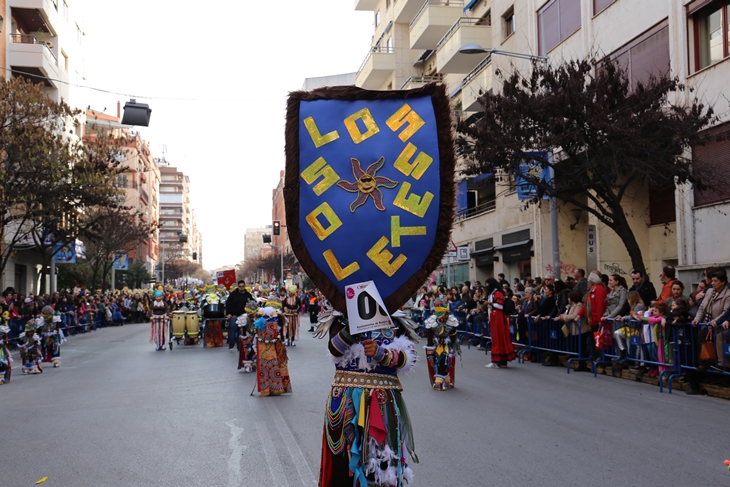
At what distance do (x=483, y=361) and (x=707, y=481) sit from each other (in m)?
10.5

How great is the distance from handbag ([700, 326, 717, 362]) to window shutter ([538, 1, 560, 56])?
17021 mm

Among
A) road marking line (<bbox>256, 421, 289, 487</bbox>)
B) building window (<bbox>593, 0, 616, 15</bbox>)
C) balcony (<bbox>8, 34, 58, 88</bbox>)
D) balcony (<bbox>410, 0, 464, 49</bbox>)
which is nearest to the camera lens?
road marking line (<bbox>256, 421, 289, 487</bbox>)

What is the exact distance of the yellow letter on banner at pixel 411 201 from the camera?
175 inches

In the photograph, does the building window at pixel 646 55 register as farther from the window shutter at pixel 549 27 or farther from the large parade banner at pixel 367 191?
the large parade banner at pixel 367 191

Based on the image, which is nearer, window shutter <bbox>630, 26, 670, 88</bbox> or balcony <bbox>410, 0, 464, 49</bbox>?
window shutter <bbox>630, 26, 670, 88</bbox>

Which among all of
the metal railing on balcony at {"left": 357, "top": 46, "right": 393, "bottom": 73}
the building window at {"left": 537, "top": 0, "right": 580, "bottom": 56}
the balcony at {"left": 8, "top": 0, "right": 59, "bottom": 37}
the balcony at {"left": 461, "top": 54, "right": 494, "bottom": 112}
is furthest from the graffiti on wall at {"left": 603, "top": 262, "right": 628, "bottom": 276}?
the balcony at {"left": 8, "top": 0, "right": 59, "bottom": 37}

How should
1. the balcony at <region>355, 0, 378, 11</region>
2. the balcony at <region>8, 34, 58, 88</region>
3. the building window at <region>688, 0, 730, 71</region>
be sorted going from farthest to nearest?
the balcony at <region>355, 0, 378, 11</region> < the balcony at <region>8, 34, 58, 88</region> < the building window at <region>688, 0, 730, 71</region>

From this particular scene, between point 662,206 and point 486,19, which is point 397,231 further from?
point 486,19

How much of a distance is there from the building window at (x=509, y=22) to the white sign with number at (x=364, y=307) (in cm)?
2710

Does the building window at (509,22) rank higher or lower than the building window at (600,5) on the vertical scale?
higher

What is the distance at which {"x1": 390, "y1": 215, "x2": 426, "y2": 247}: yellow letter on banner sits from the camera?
4441 mm

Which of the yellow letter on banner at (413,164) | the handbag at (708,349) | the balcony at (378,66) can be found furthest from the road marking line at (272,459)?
the balcony at (378,66)

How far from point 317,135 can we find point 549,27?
Answer: 2378cm

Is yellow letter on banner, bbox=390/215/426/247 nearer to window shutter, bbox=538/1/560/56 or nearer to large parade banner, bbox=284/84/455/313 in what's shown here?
large parade banner, bbox=284/84/455/313
